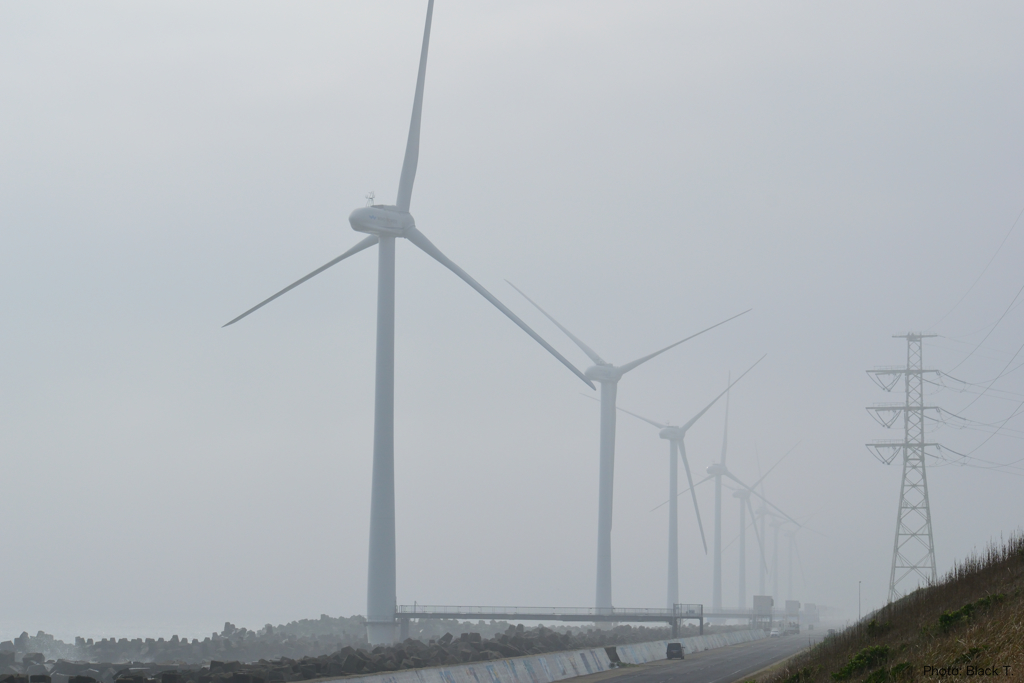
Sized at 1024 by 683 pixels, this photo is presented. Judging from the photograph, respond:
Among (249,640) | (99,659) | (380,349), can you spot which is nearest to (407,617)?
(249,640)

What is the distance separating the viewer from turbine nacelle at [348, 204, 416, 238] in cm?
8788

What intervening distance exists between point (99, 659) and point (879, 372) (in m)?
74.2

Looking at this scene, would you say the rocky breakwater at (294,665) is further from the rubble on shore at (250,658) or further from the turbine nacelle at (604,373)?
the turbine nacelle at (604,373)

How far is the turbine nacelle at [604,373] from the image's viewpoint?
129 meters

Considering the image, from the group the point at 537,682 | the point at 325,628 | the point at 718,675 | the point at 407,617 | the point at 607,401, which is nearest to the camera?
the point at 537,682

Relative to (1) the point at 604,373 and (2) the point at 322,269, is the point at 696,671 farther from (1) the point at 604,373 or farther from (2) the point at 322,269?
(1) the point at 604,373

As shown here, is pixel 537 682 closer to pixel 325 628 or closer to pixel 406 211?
pixel 406 211

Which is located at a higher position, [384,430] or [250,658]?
[384,430]

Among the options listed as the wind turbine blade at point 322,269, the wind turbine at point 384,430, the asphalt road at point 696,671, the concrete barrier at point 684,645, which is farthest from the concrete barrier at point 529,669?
the wind turbine blade at point 322,269

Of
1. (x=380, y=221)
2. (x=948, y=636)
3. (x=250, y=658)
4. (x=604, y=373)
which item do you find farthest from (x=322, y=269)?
(x=948, y=636)

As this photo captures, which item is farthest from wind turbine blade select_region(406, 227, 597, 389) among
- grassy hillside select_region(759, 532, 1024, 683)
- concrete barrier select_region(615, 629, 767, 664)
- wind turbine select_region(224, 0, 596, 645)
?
grassy hillside select_region(759, 532, 1024, 683)

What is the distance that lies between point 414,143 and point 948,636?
219 ft

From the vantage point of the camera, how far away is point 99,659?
10288 cm

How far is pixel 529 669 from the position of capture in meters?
54.3
